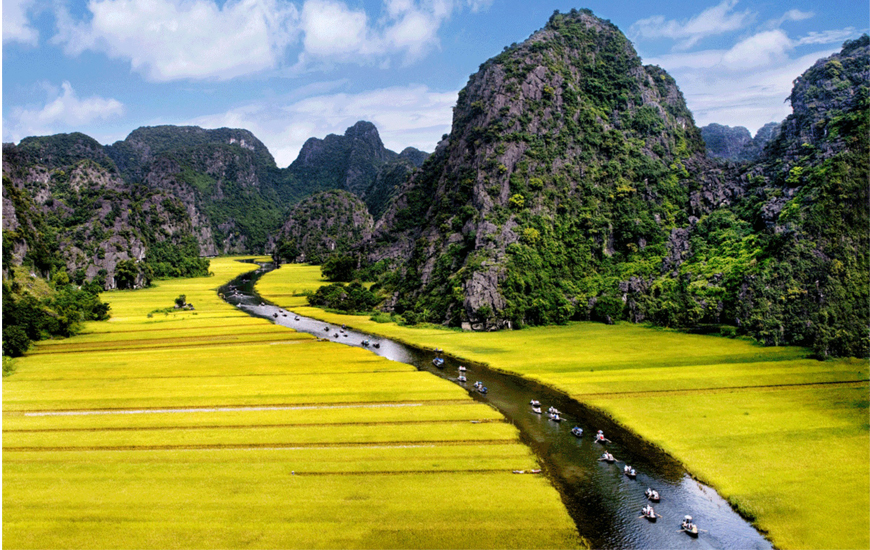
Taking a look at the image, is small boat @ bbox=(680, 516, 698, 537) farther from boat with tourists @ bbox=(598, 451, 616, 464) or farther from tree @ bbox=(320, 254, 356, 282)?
tree @ bbox=(320, 254, 356, 282)

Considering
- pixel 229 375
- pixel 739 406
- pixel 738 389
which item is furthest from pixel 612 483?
pixel 229 375

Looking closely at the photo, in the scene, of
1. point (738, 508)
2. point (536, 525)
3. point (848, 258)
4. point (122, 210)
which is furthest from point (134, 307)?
point (848, 258)

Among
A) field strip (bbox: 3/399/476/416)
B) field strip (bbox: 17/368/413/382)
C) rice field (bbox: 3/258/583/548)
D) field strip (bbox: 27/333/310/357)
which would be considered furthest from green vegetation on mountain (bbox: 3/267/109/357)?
field strip (bbox: 3/399/476/416)

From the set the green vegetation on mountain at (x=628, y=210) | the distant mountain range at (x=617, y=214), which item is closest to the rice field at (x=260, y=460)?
the distant mountain range at (x=617, y=214)

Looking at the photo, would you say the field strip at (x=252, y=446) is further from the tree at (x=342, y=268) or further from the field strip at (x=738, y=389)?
the tree at (x=342, y=268)

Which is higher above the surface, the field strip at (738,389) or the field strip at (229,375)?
the field strip at (229,375)

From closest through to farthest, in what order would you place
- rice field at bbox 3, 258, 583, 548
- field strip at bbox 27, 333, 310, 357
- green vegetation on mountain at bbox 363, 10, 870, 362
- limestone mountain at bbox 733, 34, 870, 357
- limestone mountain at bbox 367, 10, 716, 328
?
rice field at bbox 3, 258, 583, 548 → limestone mountain at bbox 733, 34, 870, 357 → green vegetation on mountain at bbox 363, 10, 870, 362 → field strip at bbox 27, 333, 310, 357 → limestone mountain at bbox 367, 10, 716, 328

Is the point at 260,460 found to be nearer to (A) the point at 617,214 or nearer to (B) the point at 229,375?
(B) the point at 229,375
